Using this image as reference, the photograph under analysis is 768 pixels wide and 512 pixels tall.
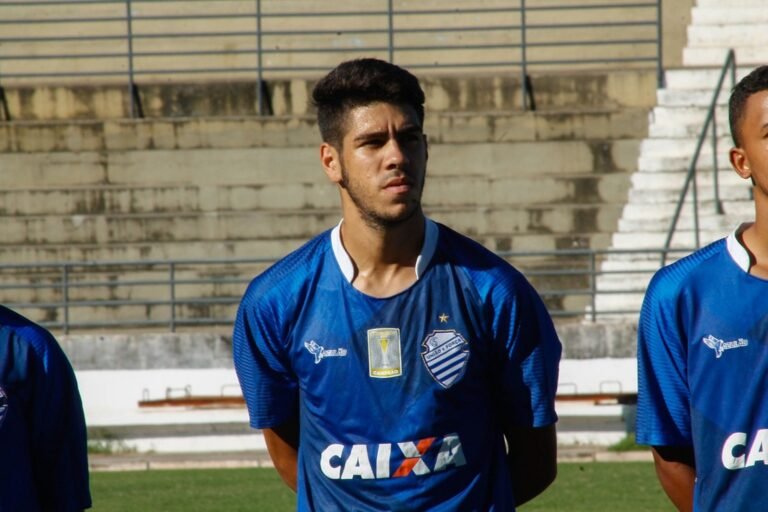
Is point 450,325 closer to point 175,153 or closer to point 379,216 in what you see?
point 379,216

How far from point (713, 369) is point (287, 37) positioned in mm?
17044

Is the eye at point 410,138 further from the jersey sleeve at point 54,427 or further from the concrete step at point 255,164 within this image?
the concrete step at point 255,164

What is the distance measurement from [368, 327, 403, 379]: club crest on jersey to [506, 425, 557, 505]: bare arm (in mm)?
435

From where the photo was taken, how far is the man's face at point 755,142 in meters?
3.64

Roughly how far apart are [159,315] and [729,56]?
7.72 metres

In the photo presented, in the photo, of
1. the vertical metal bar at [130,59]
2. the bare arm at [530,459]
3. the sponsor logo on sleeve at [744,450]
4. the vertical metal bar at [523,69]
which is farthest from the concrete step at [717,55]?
the sponsor logo on sleeve at [744,450]

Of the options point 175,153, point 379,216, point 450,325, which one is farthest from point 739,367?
point 175,153

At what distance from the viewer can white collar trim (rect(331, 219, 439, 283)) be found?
4.12 meters

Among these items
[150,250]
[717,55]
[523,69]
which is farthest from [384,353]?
[717,55]

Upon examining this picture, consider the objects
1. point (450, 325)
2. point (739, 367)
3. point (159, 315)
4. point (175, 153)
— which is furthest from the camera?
point (175, 153)

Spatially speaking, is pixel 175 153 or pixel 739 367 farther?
pixel 175 153

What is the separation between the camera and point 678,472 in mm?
3869

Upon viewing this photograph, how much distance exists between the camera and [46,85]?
1889 cm

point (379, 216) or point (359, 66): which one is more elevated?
point (359, 66)
